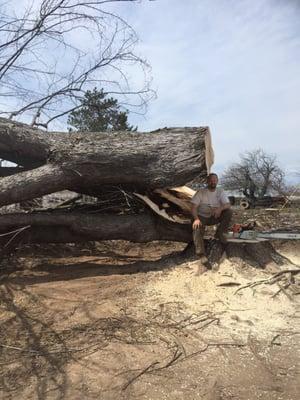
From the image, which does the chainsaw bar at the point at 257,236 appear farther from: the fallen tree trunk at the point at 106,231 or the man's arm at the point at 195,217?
the man's arm at the point at 195,217

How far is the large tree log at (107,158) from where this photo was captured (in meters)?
6.65

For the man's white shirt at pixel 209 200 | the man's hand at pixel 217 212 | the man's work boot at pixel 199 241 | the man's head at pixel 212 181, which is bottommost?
the man's work boot at pixel 199 241

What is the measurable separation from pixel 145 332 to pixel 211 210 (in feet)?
8.23

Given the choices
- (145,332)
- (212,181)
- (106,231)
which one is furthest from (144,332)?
(212,181)

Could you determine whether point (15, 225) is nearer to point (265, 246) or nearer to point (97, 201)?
point (97, 201)

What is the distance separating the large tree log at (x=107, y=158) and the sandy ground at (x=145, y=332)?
126cm

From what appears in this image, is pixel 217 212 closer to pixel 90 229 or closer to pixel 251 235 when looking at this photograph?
pixel 251 235

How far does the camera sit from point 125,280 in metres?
6.59

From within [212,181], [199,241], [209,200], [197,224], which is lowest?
[199,241]

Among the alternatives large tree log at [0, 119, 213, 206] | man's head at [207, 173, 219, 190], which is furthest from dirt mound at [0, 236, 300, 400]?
large tree log at [0, 119, 213, 206]

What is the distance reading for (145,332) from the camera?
5062 millimetres

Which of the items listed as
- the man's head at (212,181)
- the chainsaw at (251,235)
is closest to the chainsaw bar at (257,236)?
the chainsaw at (251,235)

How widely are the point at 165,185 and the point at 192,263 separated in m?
1.14

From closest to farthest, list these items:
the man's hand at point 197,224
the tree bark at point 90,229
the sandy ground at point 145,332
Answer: the sandy ground at point 145,332 → the man's hand at point 197,224 → the tree bark at point 90,229
